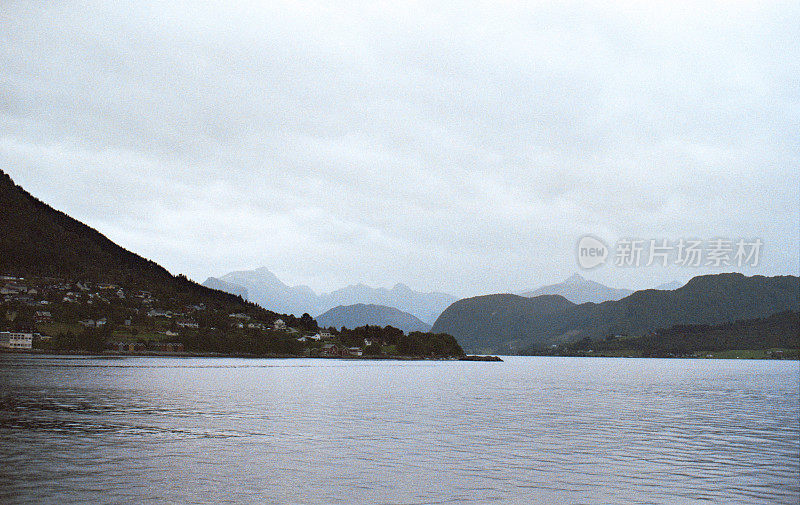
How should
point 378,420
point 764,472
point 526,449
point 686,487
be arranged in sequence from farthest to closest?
point 378,420, point 526,449, point 764,472, point 686,487

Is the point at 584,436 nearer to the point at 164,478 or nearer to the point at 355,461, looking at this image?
the point at 355,461

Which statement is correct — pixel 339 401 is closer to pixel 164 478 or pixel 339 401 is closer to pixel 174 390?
pixel 174 390

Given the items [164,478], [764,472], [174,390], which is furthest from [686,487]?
[174,390]

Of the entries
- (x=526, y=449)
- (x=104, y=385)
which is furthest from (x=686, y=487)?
(x=104, y=385)

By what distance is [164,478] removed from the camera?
31953 millimetres

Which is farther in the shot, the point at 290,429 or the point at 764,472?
the point at 290,429

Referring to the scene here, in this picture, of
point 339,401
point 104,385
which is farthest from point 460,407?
point 104,385

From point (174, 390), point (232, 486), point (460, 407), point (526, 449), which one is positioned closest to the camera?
point (232, 486)

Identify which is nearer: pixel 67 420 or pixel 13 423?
pixel 13 423

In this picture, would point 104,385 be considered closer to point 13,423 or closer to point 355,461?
point 13,423

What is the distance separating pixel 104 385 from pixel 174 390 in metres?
13.0

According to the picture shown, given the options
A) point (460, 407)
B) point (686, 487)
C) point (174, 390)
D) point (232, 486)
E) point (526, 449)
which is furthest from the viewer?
point (174, 390)

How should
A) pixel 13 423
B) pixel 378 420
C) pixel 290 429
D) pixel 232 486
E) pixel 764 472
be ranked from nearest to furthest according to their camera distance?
pixel 232 486 < pixel 764 472 < pixel 13 423 < pixel 290 429 < pixel 378 420

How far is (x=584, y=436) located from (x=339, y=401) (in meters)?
A: 39.5
